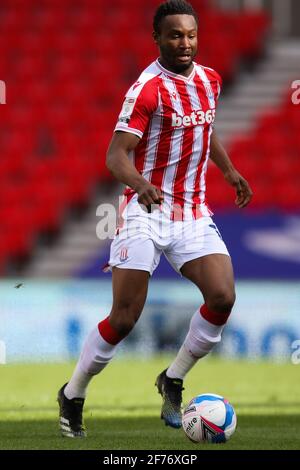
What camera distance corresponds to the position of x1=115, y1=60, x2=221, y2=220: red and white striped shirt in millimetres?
6246

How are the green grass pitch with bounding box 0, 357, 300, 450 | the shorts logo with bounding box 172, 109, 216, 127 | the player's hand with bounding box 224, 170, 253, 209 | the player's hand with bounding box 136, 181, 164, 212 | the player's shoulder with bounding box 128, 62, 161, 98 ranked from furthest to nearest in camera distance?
1. the player's hand with bounding box 224, 170, 253, 209
2. the shorts logo with bounding box 172, 109, 216, 127
3. the player's shoulder with bounding box 128, 62, 161, 98
4. the green grass pitch with bounding box 0, 357, 300, 450
5. the player's hand with bounding box 136, 181, 164, 212

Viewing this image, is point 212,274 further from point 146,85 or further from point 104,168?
point 104,168

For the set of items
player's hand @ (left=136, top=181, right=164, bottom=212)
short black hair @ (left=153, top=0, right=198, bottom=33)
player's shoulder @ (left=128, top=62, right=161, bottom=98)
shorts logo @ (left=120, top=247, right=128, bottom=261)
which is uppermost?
short black hair @ (left=153, top=0, right=198, bottom=33)

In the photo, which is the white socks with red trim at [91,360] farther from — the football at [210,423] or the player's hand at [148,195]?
the player's hand at [148,195]

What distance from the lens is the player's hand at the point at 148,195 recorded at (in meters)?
5.79

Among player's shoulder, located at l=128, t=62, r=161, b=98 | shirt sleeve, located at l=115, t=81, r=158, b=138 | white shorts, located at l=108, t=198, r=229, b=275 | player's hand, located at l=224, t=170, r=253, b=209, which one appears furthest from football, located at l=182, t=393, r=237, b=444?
player's shoulder, located at l=128, t=62, r=161, b=98

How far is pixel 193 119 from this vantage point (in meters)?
6.34

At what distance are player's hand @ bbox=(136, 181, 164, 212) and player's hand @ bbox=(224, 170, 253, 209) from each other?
2.88 ft

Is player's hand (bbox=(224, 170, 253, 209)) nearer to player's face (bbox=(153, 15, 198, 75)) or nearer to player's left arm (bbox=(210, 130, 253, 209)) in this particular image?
player's left arm (bbox=(210, 130, 253, 209))

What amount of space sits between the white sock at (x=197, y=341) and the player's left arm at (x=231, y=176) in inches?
26.4

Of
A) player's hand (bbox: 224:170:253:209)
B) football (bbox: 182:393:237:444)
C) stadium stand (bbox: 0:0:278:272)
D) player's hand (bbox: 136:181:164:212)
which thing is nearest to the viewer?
player's hand (bbox: 136:181:164:212)

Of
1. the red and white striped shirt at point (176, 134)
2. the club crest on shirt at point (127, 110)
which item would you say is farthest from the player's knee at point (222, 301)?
the club crest on shirt at point (127, 110)
